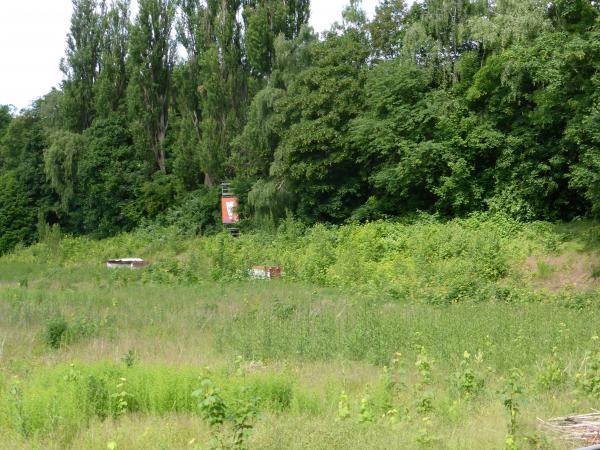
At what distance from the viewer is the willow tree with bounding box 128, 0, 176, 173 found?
47.7 metres

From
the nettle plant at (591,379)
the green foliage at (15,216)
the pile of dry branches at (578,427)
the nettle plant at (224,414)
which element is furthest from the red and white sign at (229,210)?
the nettle plant at (224,414)

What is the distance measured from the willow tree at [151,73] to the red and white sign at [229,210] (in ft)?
31.8

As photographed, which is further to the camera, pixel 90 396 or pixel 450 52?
pixel 450 52

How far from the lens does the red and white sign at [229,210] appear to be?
41.5m

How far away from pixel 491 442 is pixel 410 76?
27132 millimetres

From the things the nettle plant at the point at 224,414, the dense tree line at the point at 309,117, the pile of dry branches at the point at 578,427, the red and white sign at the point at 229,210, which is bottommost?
the pile of dry branches at the point at 578,427

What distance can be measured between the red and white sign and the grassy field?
12.6m

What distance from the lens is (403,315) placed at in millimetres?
15320

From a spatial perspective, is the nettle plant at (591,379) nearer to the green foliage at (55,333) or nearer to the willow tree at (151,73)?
the green foliage at (55,333)

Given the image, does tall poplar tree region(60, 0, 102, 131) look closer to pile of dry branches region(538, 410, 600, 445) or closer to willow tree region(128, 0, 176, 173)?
willow tree region(128, 0, 176, 173)

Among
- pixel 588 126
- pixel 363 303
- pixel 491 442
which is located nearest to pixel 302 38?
pixel 588 126

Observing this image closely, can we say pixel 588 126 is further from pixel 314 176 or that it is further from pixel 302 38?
pixel 302 38

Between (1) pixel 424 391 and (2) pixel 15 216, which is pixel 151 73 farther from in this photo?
(1) pixel 424 391

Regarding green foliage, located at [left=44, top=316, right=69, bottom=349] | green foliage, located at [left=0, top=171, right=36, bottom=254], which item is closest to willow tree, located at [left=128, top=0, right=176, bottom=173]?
green foliage, located at [left=0, top=171, right=36, bottom=254]
